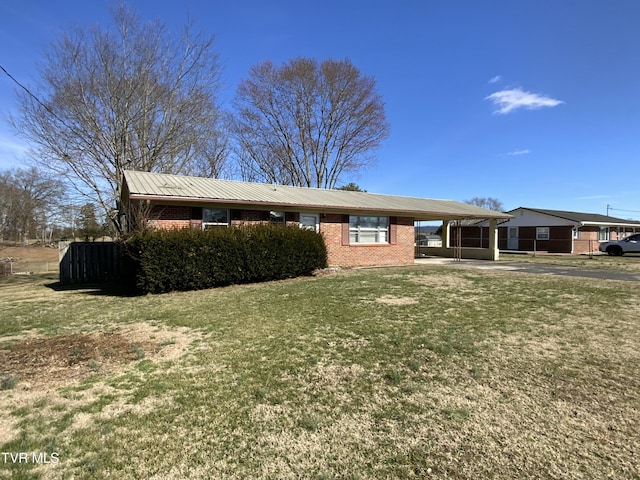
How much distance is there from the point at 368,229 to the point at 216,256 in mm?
8077

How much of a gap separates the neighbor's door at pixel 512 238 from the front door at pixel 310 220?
76.1 feet

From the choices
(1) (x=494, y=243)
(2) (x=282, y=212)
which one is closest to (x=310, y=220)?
(2) (x=282, y=212)

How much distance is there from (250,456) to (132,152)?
2122 cm

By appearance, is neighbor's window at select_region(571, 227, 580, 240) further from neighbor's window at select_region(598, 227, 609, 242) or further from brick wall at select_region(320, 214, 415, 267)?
brick wall at select_region(320, 214, 415, 267)

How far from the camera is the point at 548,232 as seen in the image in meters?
29.2

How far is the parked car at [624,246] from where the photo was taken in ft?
84.0

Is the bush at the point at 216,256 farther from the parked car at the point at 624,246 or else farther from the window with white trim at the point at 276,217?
the parked car at the point at 624,246

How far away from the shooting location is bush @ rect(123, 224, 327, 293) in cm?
945

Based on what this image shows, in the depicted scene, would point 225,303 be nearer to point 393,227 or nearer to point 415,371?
point 415,371

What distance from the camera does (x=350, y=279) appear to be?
1145 cm

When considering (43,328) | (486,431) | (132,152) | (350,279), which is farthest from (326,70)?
(486,431)

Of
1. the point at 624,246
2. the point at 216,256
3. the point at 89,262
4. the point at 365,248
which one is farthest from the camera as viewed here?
the point at 624,246

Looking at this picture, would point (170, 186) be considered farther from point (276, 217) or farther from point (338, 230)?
point (338, 230)

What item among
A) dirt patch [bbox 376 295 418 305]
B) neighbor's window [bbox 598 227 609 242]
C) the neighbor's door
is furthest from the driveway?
neighbor's window [bbox 598 227 609 242]
